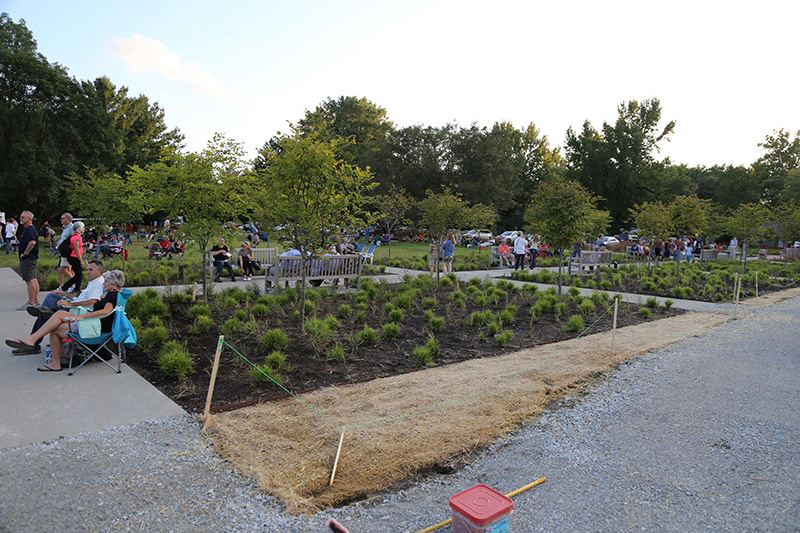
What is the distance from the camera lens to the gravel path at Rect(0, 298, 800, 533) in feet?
9.18

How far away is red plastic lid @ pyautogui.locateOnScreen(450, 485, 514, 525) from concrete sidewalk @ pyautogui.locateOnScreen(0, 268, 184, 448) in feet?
9.24

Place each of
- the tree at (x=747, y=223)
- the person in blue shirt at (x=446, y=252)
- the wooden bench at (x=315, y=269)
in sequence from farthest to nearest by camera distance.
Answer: the tree at (x=747, y=223), the person in blue shirt at (x=446, y=252), the wooden bench at (x=315, y=269)

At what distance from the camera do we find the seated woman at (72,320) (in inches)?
202

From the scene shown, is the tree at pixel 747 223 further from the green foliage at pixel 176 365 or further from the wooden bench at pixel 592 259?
the green foliage at pixel 176 365

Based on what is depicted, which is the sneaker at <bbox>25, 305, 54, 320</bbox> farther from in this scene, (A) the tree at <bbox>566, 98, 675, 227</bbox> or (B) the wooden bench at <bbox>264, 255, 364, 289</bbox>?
(A) the tree at <bbox>566, 98, 675, 227</bbox>

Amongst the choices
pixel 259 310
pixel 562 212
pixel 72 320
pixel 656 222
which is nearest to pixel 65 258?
pixel 259 310

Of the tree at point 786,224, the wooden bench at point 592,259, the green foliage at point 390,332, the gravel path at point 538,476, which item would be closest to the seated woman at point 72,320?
the gravel path at point 538,476

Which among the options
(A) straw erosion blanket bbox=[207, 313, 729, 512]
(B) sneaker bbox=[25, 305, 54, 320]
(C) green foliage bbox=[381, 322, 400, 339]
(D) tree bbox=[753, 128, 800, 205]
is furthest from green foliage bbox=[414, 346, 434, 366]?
(D) tree bbox=[753, 128, 800, 205]

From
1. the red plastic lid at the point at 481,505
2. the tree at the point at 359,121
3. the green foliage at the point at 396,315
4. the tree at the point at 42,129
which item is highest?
the tree at the point at 359,121

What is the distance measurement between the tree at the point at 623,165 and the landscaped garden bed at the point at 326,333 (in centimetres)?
4813

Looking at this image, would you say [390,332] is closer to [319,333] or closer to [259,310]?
[319,333]

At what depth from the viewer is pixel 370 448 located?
3.68 meters

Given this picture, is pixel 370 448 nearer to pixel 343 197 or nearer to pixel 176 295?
pixel 343 197

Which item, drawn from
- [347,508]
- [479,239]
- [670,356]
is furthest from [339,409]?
[479,239]
